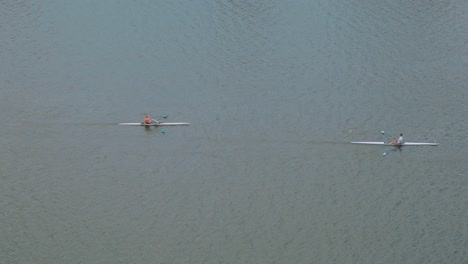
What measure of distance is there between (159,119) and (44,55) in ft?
32.7

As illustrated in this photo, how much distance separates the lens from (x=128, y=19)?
38.7 metres

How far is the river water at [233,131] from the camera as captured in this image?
2252 centimetres

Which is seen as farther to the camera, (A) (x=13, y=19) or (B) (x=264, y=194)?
(A) (x=13, y=19)

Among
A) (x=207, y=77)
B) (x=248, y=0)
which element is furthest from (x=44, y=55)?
(x=248, y=0)

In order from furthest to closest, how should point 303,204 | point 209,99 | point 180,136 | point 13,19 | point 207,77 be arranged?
point 13,19 → point 207,77 → point 209,99 → point 180,136 → point 303,204

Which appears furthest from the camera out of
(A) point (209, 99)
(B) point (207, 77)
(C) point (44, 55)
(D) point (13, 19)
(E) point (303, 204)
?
(D) point (13, 19)

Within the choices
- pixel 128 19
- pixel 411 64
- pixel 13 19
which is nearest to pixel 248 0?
pixel 128 19

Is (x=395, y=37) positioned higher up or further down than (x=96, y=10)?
further down

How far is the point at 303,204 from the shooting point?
2403 centimetres

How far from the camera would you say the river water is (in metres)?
22.5

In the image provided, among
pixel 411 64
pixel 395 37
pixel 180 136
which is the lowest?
pixel 180 136

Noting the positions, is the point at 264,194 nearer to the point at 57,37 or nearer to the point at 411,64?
the point at 411,64

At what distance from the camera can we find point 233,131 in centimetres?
2800

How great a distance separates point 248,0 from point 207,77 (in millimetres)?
9987
